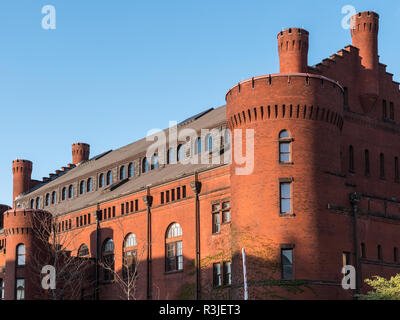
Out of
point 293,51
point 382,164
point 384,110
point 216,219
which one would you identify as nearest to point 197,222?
point 216,219

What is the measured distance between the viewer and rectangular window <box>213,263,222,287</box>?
156 feet

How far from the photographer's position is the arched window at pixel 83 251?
64.7 meters

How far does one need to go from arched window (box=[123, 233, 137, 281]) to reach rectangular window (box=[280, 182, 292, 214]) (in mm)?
18610

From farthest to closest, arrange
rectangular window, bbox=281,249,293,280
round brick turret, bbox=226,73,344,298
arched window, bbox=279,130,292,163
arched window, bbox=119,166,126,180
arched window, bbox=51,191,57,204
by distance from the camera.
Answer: arched window, bbox=51,191,57,204 → arched window, bbox=119,166,126,180 → arched window, bbox=279,130,292,163 → round brick turret, bbox=226,73,344,298 → rectangular window, bbox=281,249,293,280

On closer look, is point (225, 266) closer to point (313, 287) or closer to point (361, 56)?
point (313, 287)

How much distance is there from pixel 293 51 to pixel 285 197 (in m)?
10.1

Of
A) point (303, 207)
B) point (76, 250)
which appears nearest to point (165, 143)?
point (76, 250)

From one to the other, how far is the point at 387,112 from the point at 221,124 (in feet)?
40.9

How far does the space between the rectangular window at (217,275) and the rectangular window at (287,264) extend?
6879mm

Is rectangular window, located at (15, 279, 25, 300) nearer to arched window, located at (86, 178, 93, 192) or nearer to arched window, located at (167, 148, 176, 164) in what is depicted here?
arched window, located at (167, 148, 176, 164)

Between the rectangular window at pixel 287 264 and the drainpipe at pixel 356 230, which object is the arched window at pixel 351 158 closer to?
A: the drainpipe at pixel 356 230

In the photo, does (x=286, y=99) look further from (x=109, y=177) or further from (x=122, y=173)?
(x=109, y=177)

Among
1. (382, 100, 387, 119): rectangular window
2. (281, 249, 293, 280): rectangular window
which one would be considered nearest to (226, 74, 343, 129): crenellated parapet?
(281, 249, 293, 280): rectangular window

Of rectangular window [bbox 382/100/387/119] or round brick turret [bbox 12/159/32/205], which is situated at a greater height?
round brick turret [bbox 12/159/32/205]
